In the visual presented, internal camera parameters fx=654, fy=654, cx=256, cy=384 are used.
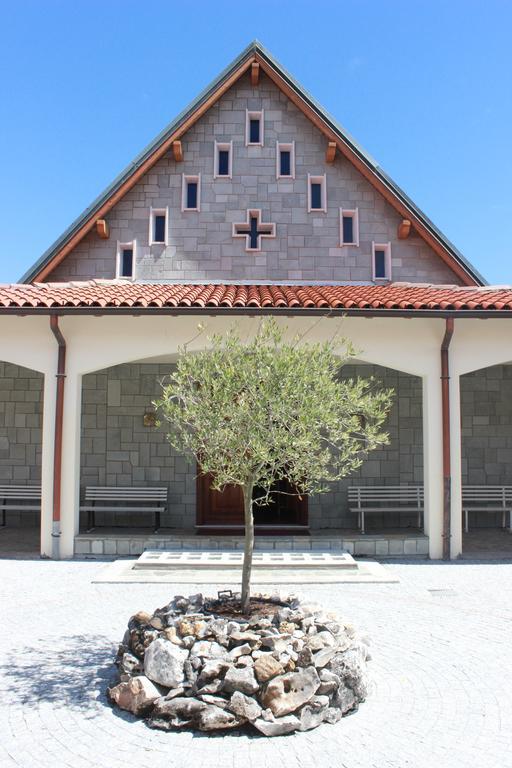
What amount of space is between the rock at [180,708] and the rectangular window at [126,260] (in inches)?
353

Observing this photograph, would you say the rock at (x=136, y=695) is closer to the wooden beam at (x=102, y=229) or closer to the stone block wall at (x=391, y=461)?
the stone block wall at (x=391, y=461)

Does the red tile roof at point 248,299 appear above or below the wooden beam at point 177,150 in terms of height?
below

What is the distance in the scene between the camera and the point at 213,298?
8516 millimetres

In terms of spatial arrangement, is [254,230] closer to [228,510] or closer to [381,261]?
[381,261]

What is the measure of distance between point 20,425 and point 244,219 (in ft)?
17.7

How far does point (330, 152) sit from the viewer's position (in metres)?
11.9

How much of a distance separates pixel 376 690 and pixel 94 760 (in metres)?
1.92

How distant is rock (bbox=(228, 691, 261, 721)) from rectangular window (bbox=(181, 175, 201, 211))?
9513mm

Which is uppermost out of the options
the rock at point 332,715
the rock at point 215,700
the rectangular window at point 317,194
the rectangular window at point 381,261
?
the rectangular window at point 317,194

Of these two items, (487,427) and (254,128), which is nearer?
(487,427)

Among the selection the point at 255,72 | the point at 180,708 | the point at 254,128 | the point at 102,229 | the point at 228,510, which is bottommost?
the point at 180,708

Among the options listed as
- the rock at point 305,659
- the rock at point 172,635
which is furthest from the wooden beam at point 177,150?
the rock at point 305,659

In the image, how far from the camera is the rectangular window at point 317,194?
12.0 meters

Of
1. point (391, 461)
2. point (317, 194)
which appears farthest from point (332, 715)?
point (317, 194)
